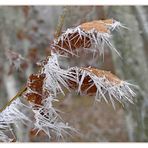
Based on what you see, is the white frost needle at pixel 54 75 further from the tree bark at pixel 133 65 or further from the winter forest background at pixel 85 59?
the tree bark at pixel 133 65

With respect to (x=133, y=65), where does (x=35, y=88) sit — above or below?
above

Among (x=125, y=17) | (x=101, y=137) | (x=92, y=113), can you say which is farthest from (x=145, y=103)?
(x=92, y=113)

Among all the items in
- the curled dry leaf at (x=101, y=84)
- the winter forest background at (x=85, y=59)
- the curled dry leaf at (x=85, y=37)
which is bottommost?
the winter forest background at (x=85, y=59)

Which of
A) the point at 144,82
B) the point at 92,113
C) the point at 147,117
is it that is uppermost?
the point at 144,82

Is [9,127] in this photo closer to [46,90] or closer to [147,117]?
[46,90]

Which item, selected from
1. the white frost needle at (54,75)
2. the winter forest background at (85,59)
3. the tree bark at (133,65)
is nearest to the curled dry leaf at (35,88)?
the white frost needle at (54,75)

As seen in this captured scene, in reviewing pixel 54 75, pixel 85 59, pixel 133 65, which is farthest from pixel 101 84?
pixel 85 59

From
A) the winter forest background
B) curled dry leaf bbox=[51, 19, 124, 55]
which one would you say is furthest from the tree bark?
curled dry leaf bbox=[51, 19, 124, 55]

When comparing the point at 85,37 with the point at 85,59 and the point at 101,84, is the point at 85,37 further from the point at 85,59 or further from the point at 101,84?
the point at 85,59
